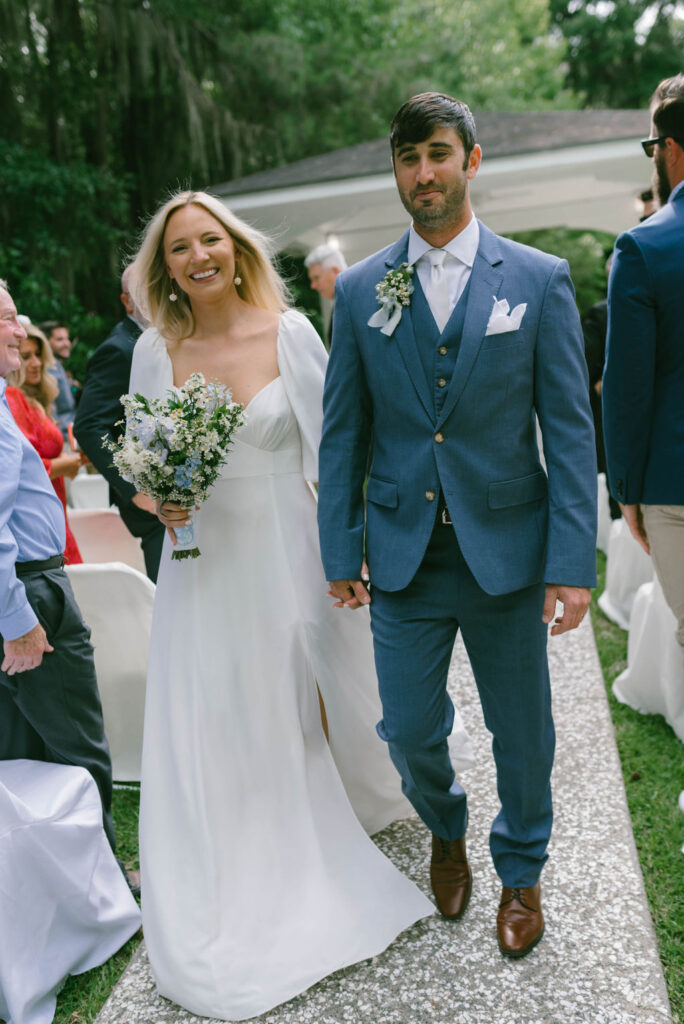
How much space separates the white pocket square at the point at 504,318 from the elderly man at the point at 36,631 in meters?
1.51

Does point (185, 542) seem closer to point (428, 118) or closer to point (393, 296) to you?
point (393, 296)

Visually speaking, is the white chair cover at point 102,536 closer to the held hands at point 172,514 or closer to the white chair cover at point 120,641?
the white chair cover at point 120,641

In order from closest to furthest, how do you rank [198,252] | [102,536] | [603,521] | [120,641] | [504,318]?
[504,318] < [198,252] < [120,641] < [102,536] < [603,521]

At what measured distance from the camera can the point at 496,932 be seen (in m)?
2.92

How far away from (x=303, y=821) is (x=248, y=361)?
159cm

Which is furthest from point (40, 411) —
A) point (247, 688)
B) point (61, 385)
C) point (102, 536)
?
point (61, 385)

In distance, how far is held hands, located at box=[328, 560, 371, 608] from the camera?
9.36ft

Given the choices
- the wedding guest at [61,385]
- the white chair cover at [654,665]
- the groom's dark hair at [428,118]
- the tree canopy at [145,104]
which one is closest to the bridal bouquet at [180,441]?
the groom's dark hair at [428,118]

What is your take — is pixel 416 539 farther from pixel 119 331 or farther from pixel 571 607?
pixel 119 331

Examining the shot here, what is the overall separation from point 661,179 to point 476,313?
784 millimetres

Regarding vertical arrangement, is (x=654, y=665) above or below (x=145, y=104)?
below

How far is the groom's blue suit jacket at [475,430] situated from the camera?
8.36 feet

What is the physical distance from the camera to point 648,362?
2639 millimetres

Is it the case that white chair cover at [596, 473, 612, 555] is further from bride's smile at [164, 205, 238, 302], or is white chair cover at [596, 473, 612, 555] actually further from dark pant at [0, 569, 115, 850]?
dark pant at [0, 569, 115, 850]
